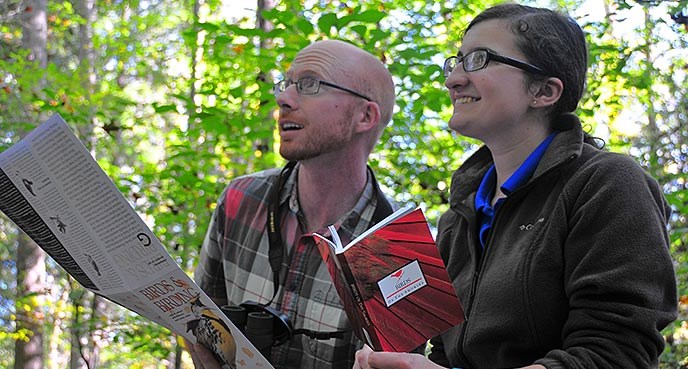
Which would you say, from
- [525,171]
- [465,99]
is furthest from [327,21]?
[525,171]

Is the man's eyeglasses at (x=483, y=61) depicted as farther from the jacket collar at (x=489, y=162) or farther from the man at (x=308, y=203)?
the man at (x=308, y=203)

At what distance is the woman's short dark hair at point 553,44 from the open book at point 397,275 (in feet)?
1.71

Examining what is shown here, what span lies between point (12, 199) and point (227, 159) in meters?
2.85

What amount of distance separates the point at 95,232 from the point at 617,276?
110cm

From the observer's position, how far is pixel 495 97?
152cm

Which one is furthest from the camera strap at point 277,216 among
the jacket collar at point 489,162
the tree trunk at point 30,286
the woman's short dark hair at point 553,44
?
the tree trunk at point 30,286

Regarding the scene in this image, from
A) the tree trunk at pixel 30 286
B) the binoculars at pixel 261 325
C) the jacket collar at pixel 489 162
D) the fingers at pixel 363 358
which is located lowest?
the tree trunk at pixel 30 286

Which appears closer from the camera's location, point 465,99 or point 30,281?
point 465,99

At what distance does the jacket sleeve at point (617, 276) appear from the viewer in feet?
3.84

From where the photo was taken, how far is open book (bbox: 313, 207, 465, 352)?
125 centimetres

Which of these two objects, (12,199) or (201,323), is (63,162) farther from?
(201,323)

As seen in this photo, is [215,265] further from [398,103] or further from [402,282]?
[398,103]

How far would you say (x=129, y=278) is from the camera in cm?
152

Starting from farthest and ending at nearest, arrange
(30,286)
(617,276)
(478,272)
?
(30,286)
(478,272)
(617,276)
